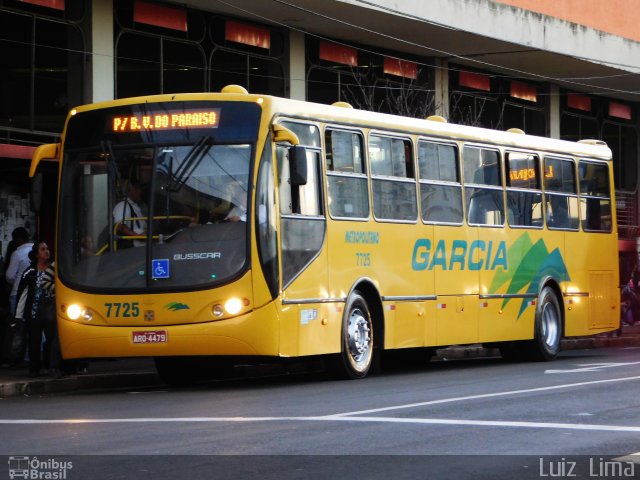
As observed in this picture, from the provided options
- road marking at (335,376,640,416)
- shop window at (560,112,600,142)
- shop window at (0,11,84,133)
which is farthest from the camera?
shop window at (560,112,600,142)

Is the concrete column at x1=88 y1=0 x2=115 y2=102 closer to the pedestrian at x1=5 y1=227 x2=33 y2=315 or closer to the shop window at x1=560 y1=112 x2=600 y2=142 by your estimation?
the pedestrian at x1=5 y1=227 x2=33 y2=315

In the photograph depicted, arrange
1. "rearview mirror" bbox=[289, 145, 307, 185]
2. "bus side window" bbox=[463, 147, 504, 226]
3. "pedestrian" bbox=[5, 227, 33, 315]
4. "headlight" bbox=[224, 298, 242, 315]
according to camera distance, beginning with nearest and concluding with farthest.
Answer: "headlight" bbox=[224, 298, 242, 315] < "rearview mirror" bbox=[289, 145, 307, 185] < "pedestrian" bbox=[5, 227, 33, 315] < "bus side window" bbox=[463, 147, 504, 226]

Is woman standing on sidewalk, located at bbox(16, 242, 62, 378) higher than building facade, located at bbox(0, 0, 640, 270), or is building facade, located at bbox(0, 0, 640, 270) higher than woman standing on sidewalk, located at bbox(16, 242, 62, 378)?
building facade, located at bbox(0, 0, 640, 270)

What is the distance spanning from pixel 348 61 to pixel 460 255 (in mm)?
11514

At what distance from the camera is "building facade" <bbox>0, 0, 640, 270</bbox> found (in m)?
23.9

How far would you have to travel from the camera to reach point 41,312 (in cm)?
1853

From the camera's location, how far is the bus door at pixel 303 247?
16594mm

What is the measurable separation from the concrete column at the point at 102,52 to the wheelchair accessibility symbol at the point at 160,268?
28.6ft

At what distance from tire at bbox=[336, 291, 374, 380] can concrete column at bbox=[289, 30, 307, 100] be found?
1181 cm

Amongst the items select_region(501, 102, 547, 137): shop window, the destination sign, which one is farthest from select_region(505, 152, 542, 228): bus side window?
select_region(501, 102, 547, 137): shop window

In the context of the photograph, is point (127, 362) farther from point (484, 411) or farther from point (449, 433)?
point (449, 433)

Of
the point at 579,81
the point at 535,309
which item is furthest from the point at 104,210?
the point at 579,81

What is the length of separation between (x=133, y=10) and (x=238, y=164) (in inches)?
389

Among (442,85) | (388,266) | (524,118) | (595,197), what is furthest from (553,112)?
(388,266)
